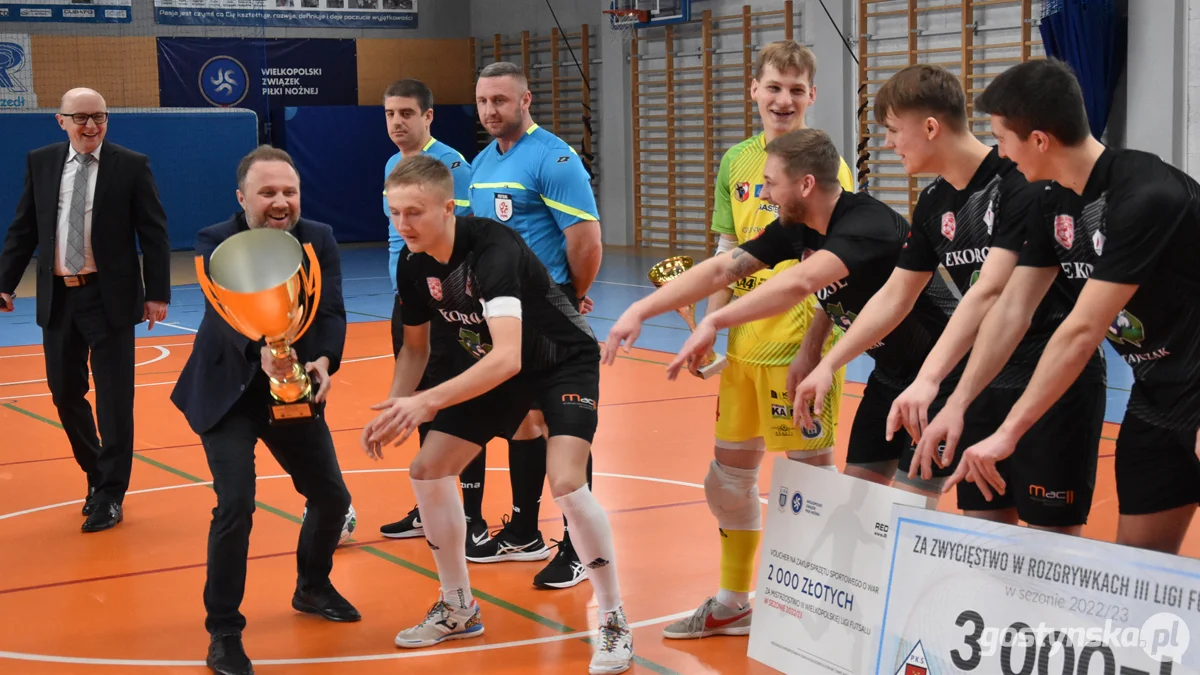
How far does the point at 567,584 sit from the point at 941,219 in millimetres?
2280

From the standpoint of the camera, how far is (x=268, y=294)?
12.7ft

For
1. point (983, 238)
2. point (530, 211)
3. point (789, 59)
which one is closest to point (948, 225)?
point (983, 238)

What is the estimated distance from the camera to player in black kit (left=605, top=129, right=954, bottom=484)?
12.8ft

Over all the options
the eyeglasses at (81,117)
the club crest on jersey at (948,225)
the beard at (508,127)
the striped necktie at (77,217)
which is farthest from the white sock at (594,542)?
the eyeglasses at (81,117)

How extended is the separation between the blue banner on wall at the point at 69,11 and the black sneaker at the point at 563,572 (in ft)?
59.4

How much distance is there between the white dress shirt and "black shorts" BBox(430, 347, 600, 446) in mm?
2756

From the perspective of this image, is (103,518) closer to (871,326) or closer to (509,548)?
(509,548)

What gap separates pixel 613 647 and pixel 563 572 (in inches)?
41.2

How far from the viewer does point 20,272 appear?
21.6ft

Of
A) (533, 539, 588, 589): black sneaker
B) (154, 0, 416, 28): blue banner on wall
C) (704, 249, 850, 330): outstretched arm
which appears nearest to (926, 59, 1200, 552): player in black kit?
(704, 249, 850, 330): outstretched arm

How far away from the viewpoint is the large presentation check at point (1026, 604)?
290cm

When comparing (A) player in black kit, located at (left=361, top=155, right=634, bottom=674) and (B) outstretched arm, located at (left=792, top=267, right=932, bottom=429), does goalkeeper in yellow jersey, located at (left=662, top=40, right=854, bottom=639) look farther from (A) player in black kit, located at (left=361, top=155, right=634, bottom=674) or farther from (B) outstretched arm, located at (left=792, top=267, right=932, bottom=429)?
(B) outstretched arm, located at (left=792, top=267, right=932, bottom=429)

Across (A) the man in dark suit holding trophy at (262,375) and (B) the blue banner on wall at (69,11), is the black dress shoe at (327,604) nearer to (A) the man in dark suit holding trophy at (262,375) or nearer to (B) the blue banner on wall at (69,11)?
(A) the man in dark suit holding trophy at (262,375)

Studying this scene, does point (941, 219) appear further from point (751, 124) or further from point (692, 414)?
point (751, 124)
